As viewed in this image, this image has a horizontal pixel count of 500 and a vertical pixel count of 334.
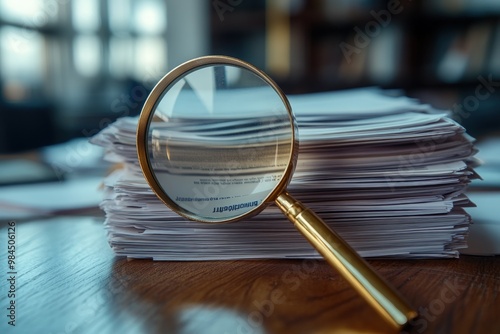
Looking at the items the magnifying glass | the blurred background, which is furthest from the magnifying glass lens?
the blurred background

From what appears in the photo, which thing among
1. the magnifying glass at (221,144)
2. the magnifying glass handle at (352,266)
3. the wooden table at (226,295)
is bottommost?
the wooden table at (226,295)

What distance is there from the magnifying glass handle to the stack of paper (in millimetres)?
70

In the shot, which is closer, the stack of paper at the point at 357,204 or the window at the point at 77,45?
the stack of paper at the point at 357,204

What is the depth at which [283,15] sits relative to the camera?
2.89 meters

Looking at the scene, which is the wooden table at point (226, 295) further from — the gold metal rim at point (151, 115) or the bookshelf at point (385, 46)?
the bookshelf at point (385, 46)

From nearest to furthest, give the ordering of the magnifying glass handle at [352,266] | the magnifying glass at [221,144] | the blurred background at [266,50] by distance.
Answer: the magnifying glass handle at [352,266] < the magnifying glass at [221,144] < the blurred background at [266,50]

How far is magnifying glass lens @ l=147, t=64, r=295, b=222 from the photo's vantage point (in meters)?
0.45

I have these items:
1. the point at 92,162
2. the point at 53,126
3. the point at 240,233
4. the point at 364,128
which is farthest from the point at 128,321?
the point at 53,126

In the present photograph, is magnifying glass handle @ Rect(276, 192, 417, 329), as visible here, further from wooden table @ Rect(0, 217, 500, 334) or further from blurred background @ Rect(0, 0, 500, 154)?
blurred background @ Rect(0, 0, 500, 154)

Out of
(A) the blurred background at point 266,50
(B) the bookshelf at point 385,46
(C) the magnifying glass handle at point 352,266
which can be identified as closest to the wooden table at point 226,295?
(C) the magnifying glass handle at point 352,266

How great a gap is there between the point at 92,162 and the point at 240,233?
79 centimetres

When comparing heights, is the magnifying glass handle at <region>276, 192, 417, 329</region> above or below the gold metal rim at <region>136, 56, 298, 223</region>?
below

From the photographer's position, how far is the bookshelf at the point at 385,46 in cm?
267

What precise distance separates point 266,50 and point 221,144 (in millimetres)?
2615
